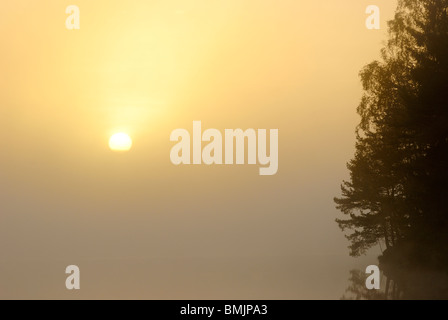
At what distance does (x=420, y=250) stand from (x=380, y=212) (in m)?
17.9

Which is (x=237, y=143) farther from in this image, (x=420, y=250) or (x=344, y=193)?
(x=344, y=193)

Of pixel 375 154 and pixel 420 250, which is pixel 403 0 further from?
pixel 420 250

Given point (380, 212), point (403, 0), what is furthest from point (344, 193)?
point (403, 0)

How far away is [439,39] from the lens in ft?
101

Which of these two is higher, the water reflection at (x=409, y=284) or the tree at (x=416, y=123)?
the tree at (x=416, y=123)

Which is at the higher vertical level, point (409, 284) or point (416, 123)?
point (416, 123)

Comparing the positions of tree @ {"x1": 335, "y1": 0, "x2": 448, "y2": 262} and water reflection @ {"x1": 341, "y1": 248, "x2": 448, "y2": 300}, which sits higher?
tree @ {"x1": 335, "y1": 0, "x2": 448, "y2": 262}
